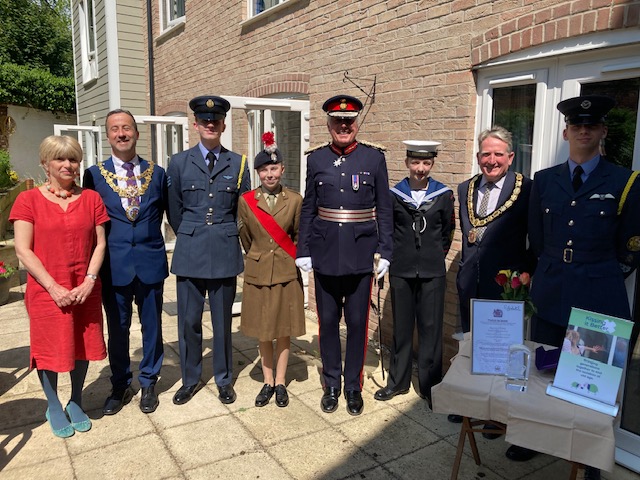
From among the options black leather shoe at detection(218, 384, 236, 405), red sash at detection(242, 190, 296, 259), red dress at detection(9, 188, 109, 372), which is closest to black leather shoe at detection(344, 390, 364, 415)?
black leather shoe at detection(218, 384, 236, 405)

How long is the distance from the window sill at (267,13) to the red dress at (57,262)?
12.4 ft

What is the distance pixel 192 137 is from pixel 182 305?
5.51 meters

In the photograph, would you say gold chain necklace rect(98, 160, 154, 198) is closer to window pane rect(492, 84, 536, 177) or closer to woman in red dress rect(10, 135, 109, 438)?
woman in red dress rect(10, 135, 109, 438)

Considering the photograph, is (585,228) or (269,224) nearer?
(585,228)

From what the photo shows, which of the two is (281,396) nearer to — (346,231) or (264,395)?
(264,395)

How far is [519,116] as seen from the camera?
3768mm

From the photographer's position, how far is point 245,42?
275 inches

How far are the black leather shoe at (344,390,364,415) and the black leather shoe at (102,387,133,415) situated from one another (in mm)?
1566

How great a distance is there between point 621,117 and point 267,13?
4.52 m

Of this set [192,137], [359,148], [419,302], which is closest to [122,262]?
[359,148]

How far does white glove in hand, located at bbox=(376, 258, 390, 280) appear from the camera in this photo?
11.5 feet

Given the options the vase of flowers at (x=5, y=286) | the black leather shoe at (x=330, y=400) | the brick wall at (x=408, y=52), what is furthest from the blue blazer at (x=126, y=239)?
the vase of flowers at (x=5, y=286)

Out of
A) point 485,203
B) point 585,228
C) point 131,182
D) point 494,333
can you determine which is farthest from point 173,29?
point 494,333

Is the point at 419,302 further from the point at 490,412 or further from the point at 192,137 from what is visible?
the point at 192,137
